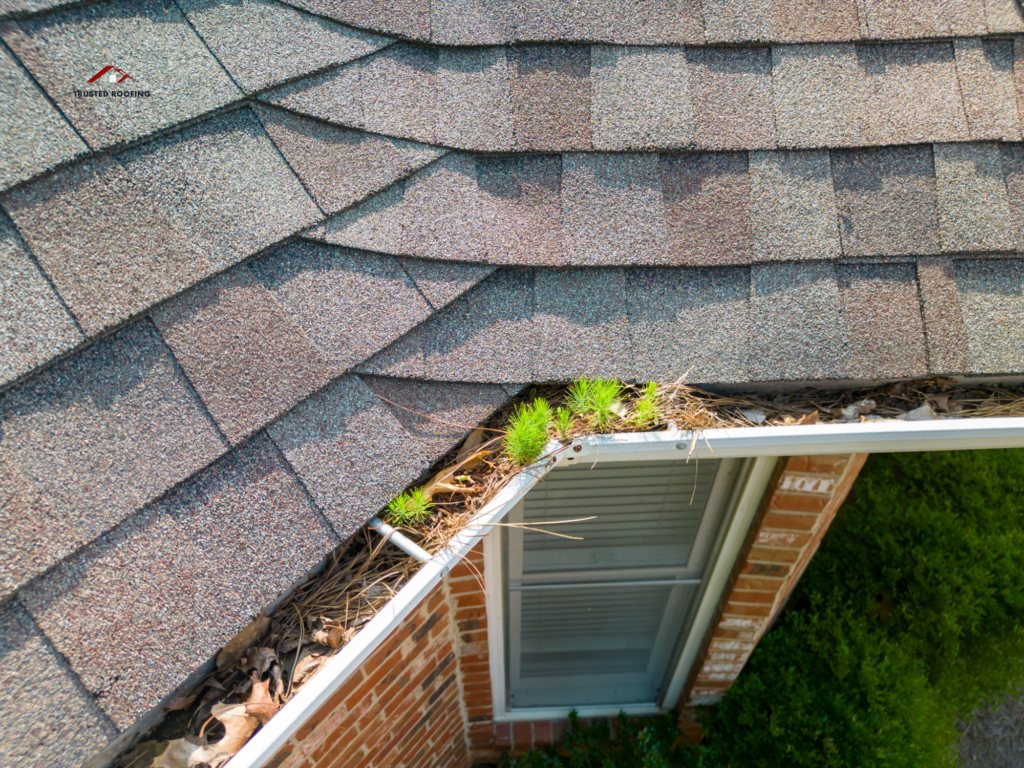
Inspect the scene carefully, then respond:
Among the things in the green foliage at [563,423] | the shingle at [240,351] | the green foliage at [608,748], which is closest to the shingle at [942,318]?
the green foliage at [563,423]

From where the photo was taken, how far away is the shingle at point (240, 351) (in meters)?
1.49

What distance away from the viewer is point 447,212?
1.87 metres

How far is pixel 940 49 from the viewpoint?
201cm

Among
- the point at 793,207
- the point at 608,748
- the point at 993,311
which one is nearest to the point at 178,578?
the point at 793,207

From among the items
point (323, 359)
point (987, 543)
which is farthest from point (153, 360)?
point (987, 543)

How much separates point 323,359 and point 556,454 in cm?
79

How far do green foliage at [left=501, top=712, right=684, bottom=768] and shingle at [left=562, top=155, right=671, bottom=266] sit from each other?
3.08 meters

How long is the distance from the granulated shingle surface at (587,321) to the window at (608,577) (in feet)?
1.30

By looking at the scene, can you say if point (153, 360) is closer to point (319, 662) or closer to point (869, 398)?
point (319, 662)

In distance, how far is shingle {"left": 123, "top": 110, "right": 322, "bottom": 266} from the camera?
4.95 feet

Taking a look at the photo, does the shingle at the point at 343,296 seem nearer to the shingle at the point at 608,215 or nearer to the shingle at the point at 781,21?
the shingle at the point at 608,215

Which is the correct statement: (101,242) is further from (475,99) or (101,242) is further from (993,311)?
(993,311)

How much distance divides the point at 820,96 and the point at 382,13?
1436 millimetres

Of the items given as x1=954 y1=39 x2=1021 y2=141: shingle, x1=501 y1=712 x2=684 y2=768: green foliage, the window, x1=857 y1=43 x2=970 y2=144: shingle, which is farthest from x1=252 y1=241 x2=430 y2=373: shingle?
x1=501 y1=712 x2=684 y2=768: green foliage
